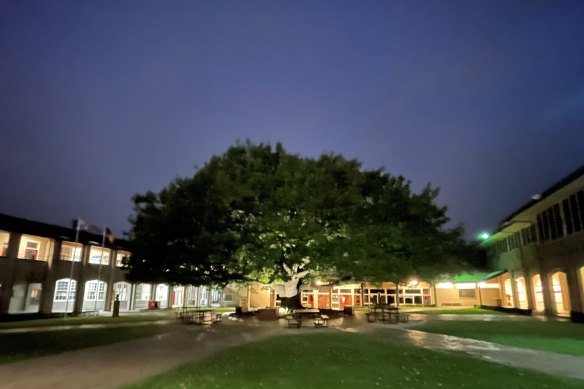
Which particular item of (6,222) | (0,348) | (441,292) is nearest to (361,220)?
(0,348)

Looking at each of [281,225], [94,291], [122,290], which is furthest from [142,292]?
[281,225]

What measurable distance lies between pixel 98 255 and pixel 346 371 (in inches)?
1538

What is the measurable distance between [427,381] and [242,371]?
4766 millimetres

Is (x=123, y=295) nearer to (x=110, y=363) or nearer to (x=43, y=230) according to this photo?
(x=43, y=230)

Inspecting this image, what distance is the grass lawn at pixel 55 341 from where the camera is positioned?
14945 mm

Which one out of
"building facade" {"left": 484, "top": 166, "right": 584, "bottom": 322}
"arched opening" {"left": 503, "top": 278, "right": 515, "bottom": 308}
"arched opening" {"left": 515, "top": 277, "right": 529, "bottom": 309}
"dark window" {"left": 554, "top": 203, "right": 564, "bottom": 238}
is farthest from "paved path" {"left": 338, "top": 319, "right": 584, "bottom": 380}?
"arched opening" {"left": 503, "top": 278, "right": 515, "bottom": 308}

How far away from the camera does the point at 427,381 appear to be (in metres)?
9.93

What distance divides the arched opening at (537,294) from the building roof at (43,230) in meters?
35.4

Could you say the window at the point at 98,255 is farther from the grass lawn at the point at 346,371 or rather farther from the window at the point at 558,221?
the window at the point at 558,221

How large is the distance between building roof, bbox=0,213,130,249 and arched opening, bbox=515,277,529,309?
37802 mm

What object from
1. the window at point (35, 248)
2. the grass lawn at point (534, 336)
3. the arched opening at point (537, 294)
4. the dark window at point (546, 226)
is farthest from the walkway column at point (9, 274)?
the arched opening at point (537, 294)

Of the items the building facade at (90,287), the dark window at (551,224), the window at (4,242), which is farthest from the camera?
the building facade at (90,287)

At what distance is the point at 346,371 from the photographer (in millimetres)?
11164

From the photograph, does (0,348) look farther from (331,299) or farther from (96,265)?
(331,299)
